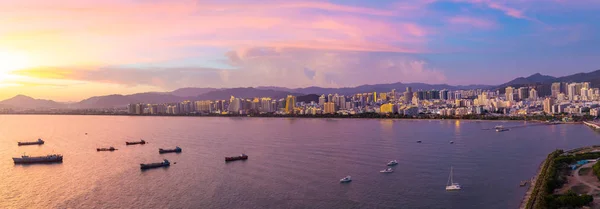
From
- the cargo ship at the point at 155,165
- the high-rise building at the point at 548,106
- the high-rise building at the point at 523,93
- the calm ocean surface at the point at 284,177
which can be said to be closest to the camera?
the calm ocean surface at the point at 284,177

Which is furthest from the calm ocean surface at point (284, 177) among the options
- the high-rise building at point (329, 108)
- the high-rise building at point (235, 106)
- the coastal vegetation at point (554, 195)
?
the high-rise building at point (235, 106)

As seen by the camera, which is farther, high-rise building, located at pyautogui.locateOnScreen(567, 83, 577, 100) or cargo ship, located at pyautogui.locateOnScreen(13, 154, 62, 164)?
high-rise building, located at pyautogui.locateOnScreen(567, 83, 577, 100)

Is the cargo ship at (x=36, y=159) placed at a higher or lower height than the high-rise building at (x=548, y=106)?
lower

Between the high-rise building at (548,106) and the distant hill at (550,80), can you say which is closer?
the high-rise building at (548,106)

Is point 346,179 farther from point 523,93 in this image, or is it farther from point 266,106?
point 523,93

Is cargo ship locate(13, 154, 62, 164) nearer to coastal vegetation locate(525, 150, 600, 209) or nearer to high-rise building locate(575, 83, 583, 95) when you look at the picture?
coastal vegetation locate(525, 150, 600, 209)

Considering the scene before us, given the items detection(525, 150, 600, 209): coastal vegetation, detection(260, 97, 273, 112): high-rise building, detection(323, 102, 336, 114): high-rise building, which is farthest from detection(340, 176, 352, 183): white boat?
detection(260, 97, 273, 112): high-rise building

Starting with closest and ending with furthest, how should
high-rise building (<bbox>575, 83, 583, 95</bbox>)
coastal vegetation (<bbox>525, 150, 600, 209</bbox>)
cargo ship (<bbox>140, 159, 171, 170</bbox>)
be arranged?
coastal vegetation (<bbox>525, 150, 600, 209</bbox>)
cargo ship (<bbox>140, 159, 171, 170</bbox>)
high-rise building (<bbox>575, 83, 583, 95</bbox>)

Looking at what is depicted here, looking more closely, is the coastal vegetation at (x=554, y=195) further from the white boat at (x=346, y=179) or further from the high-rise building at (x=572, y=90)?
the high-rise building at (x=572, y=90)

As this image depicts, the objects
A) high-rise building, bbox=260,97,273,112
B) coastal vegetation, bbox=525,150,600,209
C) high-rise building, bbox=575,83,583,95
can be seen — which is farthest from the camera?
high-rise building, bbox=260,97,273,112

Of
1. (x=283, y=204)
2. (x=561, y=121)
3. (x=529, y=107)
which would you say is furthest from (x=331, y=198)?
(x=529, y=107)

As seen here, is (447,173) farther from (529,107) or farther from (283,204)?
(529,107)
